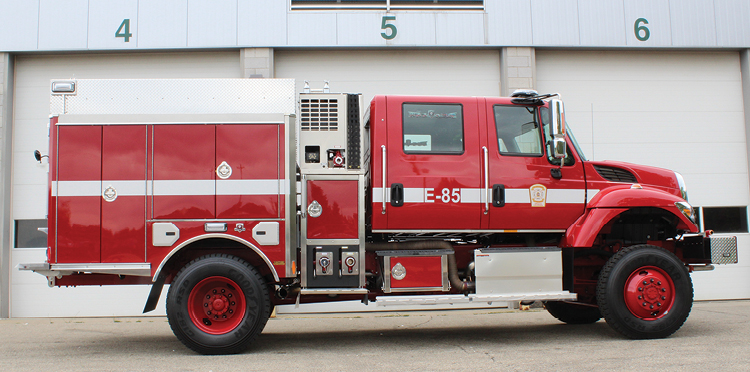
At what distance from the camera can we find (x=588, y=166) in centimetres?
660

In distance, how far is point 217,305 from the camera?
19.0 feet

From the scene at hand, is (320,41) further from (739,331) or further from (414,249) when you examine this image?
(739,331)

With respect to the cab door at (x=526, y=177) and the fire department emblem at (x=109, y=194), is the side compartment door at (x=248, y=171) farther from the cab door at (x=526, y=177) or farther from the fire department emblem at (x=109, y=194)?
the cab door at (x=526, y=177)

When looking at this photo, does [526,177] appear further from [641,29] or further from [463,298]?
[641,29]

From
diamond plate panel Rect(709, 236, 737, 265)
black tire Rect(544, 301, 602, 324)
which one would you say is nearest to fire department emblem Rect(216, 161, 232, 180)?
black tire Rect(544, 301, 602, 324)

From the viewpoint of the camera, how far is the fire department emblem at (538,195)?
251 inches

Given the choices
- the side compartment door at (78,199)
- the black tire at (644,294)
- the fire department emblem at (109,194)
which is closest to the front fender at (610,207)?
the black tire at (644,294)

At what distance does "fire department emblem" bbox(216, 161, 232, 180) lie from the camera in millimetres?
5930

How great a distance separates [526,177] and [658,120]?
274 inches

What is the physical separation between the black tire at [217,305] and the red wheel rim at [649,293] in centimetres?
394

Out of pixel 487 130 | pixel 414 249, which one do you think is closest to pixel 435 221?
pixel 414 249

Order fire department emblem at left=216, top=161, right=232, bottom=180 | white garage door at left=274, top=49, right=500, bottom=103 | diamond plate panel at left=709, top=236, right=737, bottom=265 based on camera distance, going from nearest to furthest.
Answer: fire department emblem at left=216, top=161, right=232, bottom=180, diamond plate panel at left=709, top=236, right=737, bottom=265, white garage door at left=274, top=49, right=500, bottom=103

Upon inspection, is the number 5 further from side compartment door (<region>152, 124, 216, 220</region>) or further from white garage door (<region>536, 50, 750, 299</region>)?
side compartment door (<region>152, 124, 216, 220</region>)

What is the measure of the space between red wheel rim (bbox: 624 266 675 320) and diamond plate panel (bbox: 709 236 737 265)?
75cm
